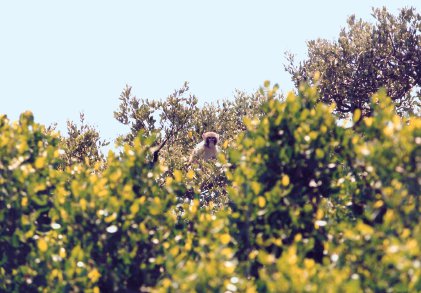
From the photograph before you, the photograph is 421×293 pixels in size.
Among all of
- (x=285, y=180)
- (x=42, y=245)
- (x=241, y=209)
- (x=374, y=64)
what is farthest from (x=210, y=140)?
(x=42, y=245)

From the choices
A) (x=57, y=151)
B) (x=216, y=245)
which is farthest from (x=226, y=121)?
(x=216, y=245)

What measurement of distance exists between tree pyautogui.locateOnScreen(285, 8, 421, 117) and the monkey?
29.3ft

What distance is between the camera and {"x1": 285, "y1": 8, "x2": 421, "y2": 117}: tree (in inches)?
1351

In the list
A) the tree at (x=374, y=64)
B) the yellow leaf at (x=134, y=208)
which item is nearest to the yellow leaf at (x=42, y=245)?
the yellow leaf at (x=134, y=208)

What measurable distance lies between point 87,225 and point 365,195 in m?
4.28

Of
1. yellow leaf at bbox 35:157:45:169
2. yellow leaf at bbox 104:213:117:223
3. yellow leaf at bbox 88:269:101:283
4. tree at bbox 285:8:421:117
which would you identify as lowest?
yellow leaf at bbox 88:269:101:283

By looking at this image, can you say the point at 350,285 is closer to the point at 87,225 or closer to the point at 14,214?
the point at 87,225

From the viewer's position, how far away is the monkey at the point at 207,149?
1061 inches

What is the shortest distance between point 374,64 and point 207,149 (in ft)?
38.9

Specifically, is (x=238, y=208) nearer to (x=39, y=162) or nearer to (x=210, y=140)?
(x=39, y=162)

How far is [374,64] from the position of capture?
1368 inches

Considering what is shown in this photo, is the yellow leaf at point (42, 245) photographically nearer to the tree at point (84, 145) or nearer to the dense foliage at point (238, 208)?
the dense foliage at point (238, 208)

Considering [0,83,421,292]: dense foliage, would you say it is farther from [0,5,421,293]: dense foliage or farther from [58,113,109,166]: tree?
[58,113,109,166]: tree

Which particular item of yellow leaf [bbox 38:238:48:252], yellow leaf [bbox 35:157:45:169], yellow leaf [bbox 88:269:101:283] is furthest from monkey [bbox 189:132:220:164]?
yellow leaf [bbox 88:269:101:283]
